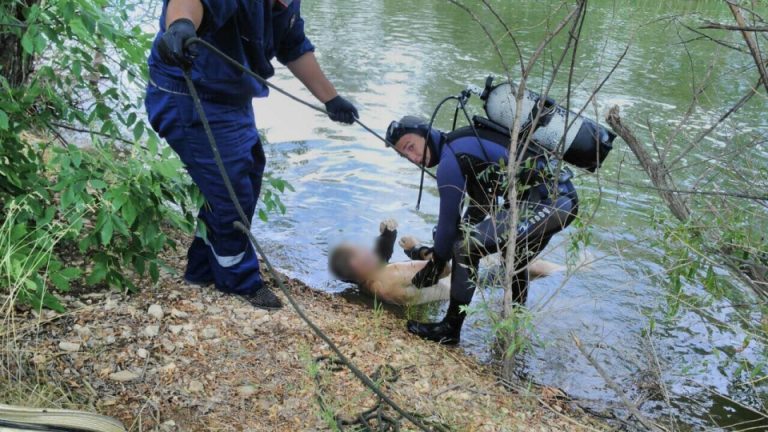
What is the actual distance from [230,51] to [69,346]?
152 cm

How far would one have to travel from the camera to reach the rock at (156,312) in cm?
313

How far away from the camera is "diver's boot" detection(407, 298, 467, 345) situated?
404cm

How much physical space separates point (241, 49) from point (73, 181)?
0.98 metres

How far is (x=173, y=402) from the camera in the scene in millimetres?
2641

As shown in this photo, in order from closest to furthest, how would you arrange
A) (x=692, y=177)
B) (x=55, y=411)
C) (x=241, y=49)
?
1. (x=55, y=411)
2. (x=241, y=49)
3. (x=692, y=177)

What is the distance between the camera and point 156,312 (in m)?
3.15

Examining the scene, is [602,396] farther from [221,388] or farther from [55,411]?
[55,411]

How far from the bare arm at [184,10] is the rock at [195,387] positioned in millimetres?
1550

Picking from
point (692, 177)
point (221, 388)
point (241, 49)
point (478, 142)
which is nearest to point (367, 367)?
point (221, 388)

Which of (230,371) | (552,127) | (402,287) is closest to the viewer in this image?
(230,371)

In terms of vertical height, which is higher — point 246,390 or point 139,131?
point 139,131

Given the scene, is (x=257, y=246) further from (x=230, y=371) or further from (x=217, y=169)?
(x=217, y=169)

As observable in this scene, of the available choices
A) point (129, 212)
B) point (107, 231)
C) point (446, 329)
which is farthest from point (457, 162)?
point (107, 231)

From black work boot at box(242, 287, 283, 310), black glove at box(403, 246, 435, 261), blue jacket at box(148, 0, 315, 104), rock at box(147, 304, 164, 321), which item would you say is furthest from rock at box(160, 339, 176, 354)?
black glove at box(403, 246, 435, 261)
